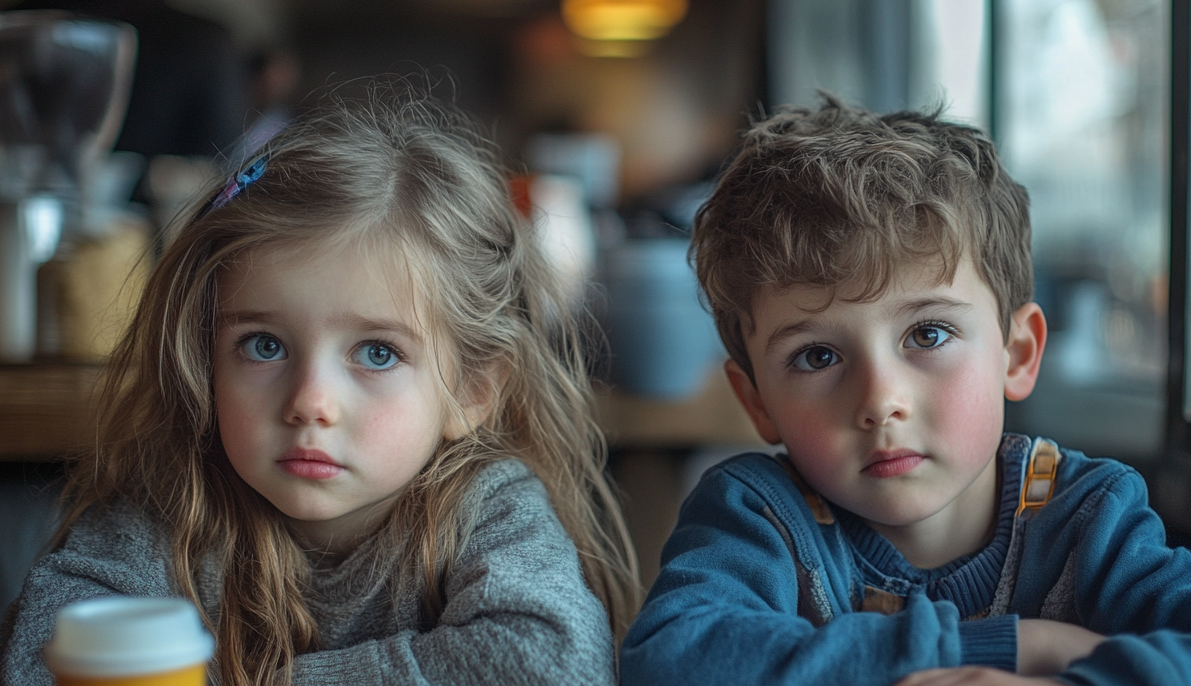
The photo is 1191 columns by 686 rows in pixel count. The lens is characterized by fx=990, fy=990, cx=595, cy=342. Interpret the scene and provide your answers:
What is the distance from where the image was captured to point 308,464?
79 centimetres

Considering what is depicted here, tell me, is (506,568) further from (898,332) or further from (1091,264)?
(1091,264)

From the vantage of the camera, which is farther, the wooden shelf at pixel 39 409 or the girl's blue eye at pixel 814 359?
the wooden shelf at pixel 39 409

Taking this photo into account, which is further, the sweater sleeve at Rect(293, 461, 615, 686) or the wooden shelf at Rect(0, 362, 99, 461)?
the wooden shelf at Rect(0, 362, 99, 461)

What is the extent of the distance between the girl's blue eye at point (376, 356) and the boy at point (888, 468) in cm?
28

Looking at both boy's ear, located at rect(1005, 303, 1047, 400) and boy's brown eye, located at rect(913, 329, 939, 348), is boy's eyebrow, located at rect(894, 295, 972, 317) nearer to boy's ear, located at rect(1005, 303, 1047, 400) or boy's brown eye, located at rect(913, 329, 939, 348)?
boy's brown eye, located at rect(913, 329, 939, 348)

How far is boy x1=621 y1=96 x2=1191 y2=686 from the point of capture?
66 cm

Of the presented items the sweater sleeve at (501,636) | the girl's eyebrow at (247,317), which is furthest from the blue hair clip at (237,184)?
the sweater sleeve at (501,636)

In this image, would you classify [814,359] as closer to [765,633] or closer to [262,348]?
[765,633]

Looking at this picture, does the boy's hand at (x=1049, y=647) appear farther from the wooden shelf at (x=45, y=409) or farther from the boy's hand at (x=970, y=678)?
the wooden shelf at (x=45, y=409)

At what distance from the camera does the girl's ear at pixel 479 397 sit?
0.89 m

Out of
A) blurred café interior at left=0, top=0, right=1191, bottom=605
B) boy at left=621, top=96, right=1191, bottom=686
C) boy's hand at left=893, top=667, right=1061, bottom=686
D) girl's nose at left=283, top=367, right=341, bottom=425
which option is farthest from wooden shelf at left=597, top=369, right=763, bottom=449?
boy's hand at left=893, top=667, right=1061, bottom=686

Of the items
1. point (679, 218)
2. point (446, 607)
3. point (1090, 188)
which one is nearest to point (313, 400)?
point (446, 607)

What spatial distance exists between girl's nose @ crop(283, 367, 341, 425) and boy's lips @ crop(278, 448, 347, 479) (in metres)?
0.03

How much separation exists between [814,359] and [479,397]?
0.32 m
